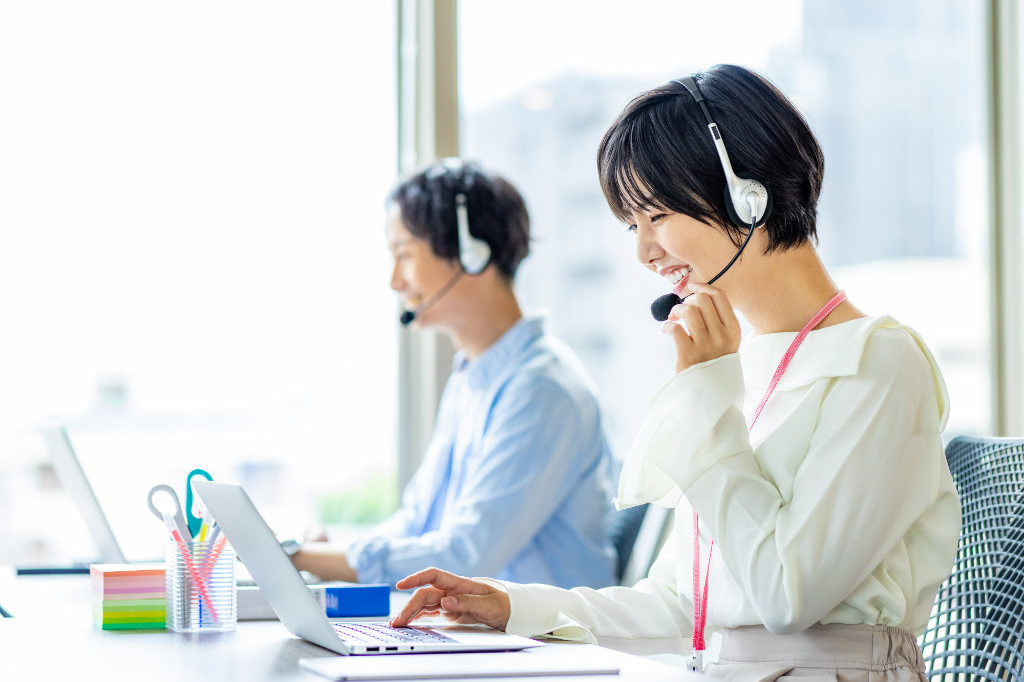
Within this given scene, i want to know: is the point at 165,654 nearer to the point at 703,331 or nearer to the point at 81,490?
the point at 703,331

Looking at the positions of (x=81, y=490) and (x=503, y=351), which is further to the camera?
(x=503, y=351)

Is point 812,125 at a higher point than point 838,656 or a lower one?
higher

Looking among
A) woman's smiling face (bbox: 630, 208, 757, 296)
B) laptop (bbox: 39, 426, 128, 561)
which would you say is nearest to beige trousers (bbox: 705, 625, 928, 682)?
woman's smiling face (bbox: 630, 208, 757, 296)

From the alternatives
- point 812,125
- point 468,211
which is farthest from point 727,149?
point 812,125

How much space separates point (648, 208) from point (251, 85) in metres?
1.49

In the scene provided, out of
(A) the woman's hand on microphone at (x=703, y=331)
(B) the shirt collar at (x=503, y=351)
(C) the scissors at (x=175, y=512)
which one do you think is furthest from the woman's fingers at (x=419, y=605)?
(B) the shirt collar at (x=503, y=351)

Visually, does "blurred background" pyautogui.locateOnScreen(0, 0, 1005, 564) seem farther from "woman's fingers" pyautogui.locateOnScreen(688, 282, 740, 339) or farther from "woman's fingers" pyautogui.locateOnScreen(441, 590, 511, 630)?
"woman's fingers" pyautogui.locateOnScreen(688, 282, 740, 339)

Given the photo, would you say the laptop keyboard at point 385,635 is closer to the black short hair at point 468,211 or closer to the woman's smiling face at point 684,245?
the woman's smiling face at point 684,245

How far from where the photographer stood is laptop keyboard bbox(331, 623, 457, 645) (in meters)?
0.92

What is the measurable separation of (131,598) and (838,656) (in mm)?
731

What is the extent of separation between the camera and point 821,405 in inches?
41.3

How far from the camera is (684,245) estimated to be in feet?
3.83

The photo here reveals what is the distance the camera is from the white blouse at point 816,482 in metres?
0.97

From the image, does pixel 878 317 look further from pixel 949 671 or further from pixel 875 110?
pixel 875 110
